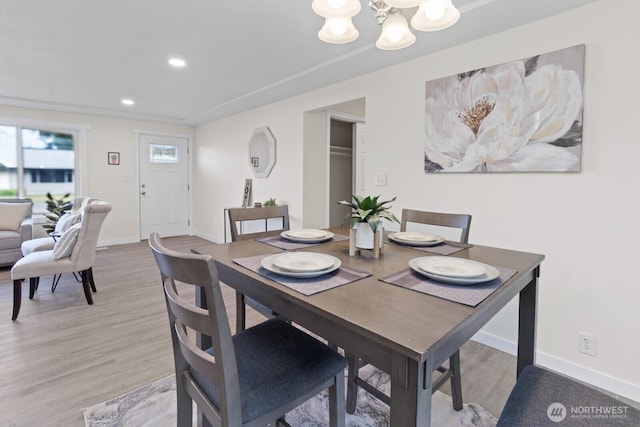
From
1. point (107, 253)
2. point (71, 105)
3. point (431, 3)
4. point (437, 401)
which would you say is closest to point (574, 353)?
point (437, 401)

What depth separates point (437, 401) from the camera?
1.66 meters

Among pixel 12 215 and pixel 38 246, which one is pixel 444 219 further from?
pixel 12 215

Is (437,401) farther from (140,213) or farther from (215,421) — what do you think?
(140,213)

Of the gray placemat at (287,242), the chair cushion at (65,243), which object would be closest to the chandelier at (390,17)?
the gray placemat at (287,242)

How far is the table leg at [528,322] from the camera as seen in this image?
4.49ft

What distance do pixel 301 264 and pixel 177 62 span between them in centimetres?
266

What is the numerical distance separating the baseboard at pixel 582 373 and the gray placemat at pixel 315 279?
1.71 m

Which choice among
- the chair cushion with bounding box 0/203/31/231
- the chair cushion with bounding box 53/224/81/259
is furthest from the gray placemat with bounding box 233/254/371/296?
the chair cushion with bounding box 0/203/31/231

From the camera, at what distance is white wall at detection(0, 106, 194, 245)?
514 centimetres

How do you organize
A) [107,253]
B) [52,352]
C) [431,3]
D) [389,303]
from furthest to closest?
[107,253]
[52,352]
[431,3]
[389,303]

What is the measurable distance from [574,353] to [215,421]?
214cm

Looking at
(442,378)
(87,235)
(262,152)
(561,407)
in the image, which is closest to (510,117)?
(442,378)

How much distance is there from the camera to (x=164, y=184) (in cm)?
600

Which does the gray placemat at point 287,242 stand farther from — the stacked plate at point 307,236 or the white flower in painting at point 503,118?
the white flower in painting at point 503,118
